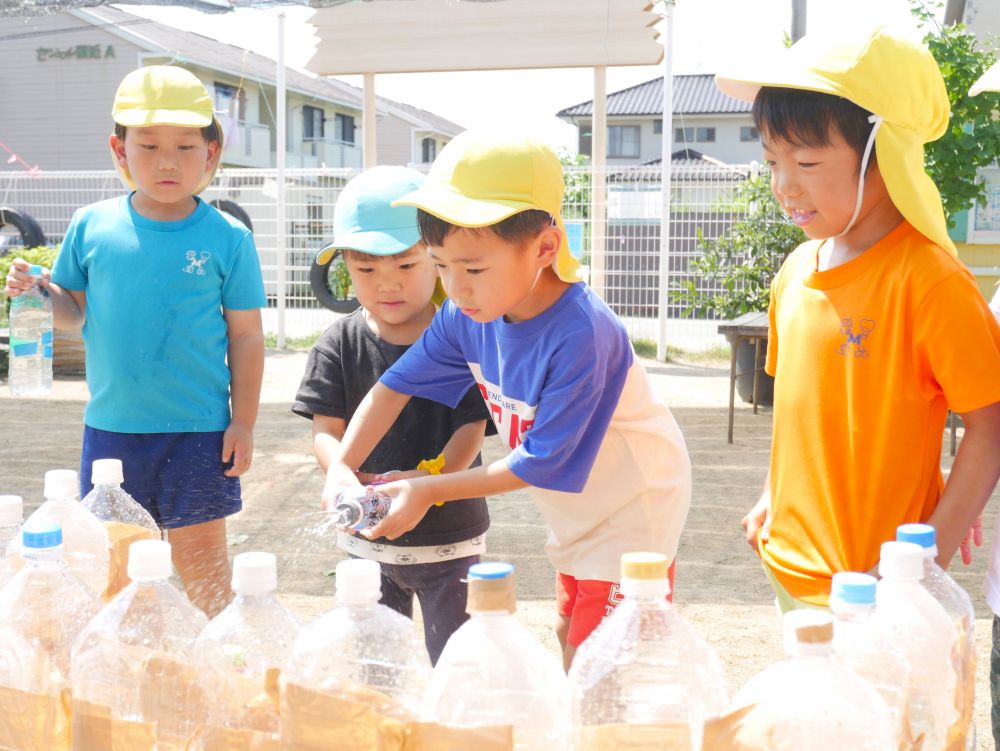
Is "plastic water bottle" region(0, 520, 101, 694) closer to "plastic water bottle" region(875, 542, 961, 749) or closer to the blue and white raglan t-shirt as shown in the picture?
the blue and white raglan t-shirt

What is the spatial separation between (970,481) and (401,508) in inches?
40.9

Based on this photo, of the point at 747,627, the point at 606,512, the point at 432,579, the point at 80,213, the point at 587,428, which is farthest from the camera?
the point at 747,627

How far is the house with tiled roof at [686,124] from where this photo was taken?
191ft

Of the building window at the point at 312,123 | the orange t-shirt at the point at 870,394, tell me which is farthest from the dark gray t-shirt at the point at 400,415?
the building window at the point at 312,123

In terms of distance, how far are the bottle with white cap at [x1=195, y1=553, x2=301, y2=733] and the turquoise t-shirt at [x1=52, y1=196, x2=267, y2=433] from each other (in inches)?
65.8

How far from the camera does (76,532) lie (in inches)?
79.3

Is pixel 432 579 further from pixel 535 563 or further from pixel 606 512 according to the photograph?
pixel 535 563

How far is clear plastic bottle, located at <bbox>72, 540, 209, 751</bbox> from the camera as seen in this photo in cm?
148

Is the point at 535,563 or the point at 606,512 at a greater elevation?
the point at 606,512

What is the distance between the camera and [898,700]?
53.1 inches

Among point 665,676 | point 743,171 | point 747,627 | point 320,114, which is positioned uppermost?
point 320,114

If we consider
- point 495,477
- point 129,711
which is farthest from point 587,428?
point 129,711

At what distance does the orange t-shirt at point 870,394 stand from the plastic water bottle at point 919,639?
0.51 metres

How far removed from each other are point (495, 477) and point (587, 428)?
218 millimetres
